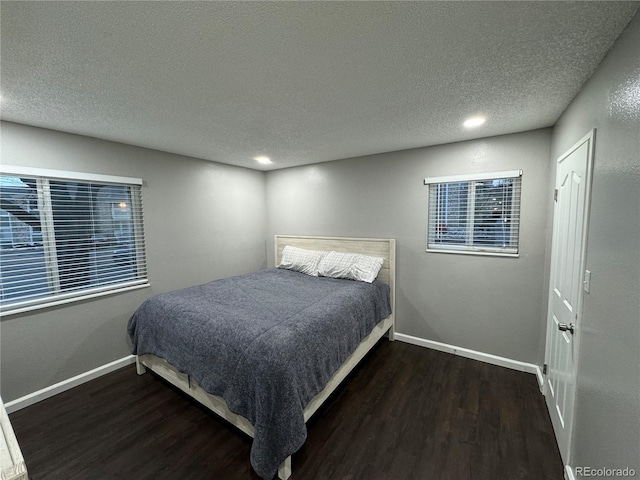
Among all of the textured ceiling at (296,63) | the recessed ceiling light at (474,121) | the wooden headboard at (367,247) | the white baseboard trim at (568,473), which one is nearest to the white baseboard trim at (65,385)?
the textured ceiling at (296,63)

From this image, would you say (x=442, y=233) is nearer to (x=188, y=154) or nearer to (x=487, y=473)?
(x=487, y=473)

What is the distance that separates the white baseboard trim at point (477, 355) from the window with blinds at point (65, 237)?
3280 millimetres

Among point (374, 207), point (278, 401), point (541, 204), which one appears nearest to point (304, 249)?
point (374, 207)

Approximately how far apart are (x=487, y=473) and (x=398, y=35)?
2.50 m

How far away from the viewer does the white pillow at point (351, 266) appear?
10.1ft

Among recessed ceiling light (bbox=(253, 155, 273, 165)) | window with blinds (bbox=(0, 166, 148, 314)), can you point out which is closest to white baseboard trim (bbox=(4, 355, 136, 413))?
window with blinds (bbox=(0, 166, 148, 314))

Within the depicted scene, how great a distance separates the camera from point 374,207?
132 inches

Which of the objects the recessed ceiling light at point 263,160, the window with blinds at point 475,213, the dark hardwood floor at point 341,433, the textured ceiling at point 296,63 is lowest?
the dark hardwood floor at point 341,433

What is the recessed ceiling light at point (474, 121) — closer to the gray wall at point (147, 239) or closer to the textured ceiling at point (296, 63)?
the textured ceiling at point (296, 63)

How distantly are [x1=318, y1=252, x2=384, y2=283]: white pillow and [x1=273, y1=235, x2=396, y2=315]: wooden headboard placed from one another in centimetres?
12

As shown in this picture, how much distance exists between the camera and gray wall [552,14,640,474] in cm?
99

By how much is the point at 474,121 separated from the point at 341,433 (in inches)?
107

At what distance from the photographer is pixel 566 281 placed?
177 centimetres

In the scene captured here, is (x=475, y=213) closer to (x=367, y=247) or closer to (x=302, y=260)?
(x=367, y=247)
